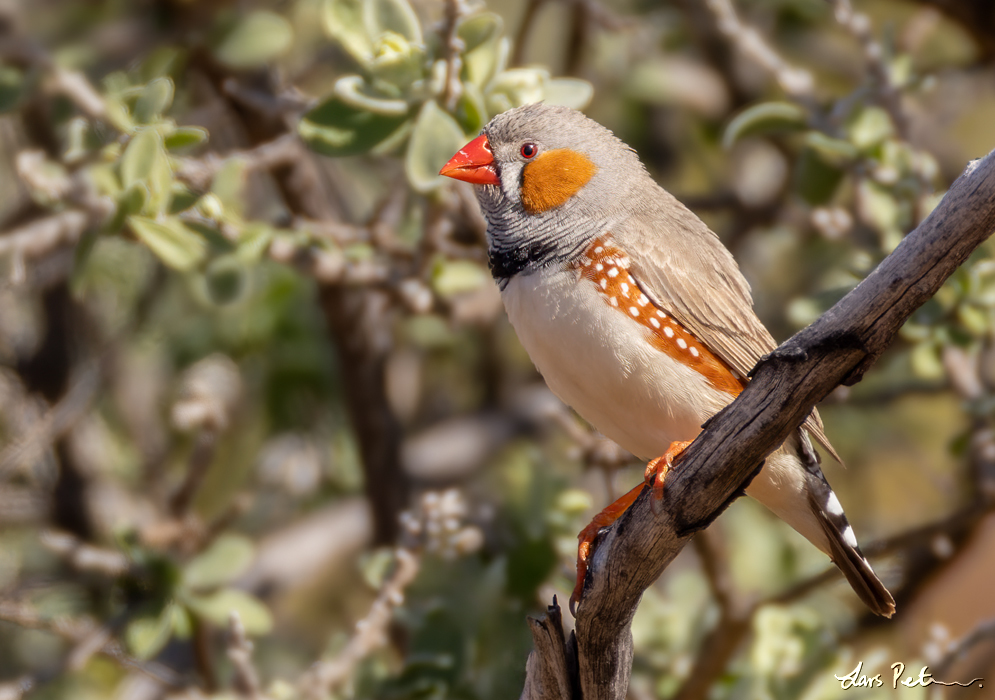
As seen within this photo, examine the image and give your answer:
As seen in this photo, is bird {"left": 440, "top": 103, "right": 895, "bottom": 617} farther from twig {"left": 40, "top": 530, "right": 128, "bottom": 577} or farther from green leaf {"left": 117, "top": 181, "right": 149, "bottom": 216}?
twig {"left": 40, "top": 530, "right": 128, "bottom": 577}

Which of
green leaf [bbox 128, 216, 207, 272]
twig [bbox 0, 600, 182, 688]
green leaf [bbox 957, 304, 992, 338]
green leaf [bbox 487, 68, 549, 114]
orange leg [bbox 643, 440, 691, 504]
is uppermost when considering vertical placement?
green leaf [bbox 487, 68, 549, 114]

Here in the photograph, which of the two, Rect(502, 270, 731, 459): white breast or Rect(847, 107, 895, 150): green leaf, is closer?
Rect(502, 270, 731, 459): white breast

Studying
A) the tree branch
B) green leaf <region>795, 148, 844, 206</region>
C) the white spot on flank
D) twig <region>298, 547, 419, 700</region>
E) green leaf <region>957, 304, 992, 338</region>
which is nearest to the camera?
the tree branch

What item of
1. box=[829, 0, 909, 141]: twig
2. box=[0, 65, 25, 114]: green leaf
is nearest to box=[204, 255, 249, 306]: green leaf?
box=[0, 65, 25, 114]: green leaf

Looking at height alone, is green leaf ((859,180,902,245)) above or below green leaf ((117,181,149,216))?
below

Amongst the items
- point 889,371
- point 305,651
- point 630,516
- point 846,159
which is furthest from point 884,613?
point 305,651

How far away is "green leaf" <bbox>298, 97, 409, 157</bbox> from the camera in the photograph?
2978 mm

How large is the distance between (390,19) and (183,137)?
0.73 m

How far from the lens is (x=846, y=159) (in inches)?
149

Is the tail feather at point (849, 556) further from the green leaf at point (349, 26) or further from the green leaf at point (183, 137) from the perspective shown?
the green leaf at point (183, 137)

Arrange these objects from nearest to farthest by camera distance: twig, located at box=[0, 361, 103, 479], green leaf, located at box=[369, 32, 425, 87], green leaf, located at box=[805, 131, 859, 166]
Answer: green leaf, located at box=[369, 32, 425, 87] → green leaf, located at box=[805, 131, 859, 166] → twig, located at box=[0, 361, 103, 479]

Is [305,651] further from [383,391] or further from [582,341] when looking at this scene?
[582,341]

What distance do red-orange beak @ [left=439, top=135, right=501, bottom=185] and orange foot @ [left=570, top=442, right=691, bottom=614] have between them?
939 millimetres

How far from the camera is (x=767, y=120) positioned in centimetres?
362
